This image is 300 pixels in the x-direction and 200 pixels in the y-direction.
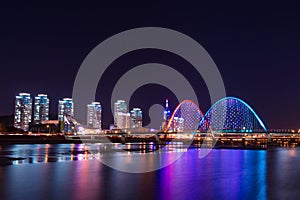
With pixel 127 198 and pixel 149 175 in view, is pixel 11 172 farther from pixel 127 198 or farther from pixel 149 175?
pixel 127 198

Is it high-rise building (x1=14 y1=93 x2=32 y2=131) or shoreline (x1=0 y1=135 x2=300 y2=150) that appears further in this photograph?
high-rise building (x1=14 y1=93 x2=32 y2=131)

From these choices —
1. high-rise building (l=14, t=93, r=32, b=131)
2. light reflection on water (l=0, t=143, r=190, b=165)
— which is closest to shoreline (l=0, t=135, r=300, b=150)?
light reflection on water (l=0, t=143, r=190, b=165)

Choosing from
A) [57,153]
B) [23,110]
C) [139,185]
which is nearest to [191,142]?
[57,153]

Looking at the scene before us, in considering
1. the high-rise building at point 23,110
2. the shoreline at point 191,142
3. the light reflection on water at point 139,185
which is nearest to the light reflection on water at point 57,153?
the light reflection on water at point 139,185

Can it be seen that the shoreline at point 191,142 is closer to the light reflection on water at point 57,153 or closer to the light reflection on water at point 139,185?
the light reflection on water at point 57,153

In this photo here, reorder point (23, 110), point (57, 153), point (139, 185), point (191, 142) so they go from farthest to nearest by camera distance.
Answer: point (23, 110) → point (191, 142) → point (57, 153) → point (139, 185)

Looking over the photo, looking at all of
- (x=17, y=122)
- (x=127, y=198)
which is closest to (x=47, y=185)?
(x=127, y=198)

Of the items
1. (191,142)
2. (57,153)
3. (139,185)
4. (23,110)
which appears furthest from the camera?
(23,110)

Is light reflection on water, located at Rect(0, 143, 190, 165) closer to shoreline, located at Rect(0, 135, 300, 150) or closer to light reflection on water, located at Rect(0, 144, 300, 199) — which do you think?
light reflection on water, located at Rect(0, 144, 300, 199)

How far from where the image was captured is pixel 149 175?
17266mm

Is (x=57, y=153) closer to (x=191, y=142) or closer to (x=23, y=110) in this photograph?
(x=191, y=142)

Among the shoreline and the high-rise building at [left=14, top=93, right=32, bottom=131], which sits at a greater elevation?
the high-rise building at [left=14, top=93, right=32, bottom=131]

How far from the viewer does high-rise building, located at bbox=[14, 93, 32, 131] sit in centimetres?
14425

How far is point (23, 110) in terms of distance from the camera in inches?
5901
